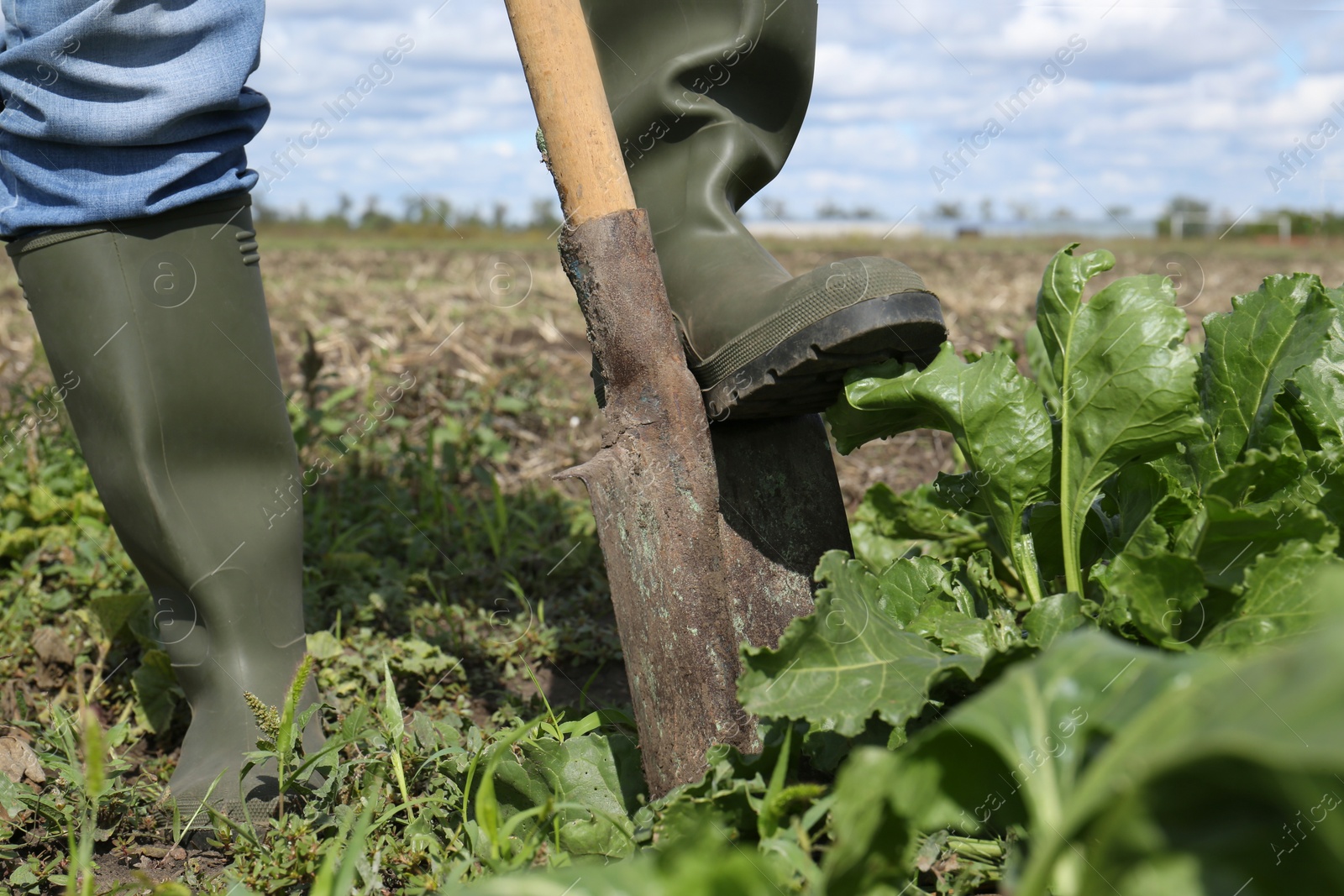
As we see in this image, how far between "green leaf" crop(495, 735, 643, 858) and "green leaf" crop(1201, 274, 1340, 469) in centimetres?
97

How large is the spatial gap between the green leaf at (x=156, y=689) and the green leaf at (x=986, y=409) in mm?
1480

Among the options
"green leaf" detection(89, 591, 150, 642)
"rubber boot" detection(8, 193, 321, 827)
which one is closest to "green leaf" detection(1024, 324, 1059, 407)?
"rubber boot" detection(8, 193, 321, 827)

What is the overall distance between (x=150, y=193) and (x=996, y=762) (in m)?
1.45

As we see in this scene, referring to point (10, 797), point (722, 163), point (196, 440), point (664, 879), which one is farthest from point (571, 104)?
point (10, 797)

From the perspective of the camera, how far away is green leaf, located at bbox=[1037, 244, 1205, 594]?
51.7 inches

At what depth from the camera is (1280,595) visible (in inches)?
44.2

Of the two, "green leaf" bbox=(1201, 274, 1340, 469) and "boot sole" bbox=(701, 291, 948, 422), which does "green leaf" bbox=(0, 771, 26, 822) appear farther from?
"green leaf" bbox=(1201, 274, 1340, 469)

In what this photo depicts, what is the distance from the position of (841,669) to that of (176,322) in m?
1.19

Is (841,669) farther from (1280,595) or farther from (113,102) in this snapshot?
(113,102)

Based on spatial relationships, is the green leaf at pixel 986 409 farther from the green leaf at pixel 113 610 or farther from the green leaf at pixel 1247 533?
the green leaf at pixel 113 610

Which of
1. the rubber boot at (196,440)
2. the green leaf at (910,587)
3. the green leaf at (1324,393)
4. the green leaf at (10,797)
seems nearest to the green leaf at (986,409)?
the green leaf at (910,587)

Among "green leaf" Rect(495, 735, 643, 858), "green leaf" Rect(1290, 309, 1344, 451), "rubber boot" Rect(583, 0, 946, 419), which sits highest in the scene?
"rubber boot" Rect(583, 0, 946, 419)

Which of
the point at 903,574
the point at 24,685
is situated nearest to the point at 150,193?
the point at 24,685

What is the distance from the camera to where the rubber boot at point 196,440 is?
1.58m
